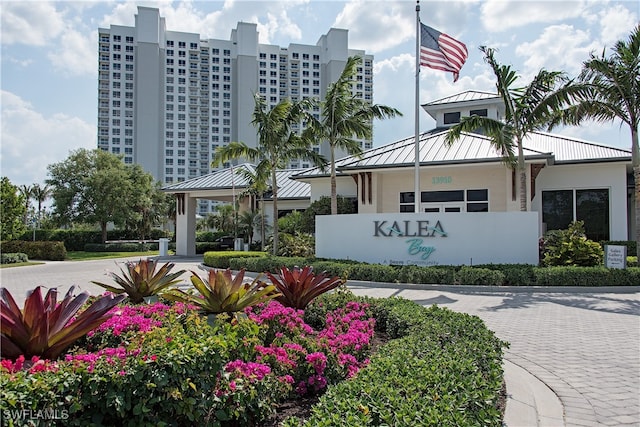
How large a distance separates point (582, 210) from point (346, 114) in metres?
11.9

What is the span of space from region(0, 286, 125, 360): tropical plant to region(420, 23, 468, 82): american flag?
14.7m

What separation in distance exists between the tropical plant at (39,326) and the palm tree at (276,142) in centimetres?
1696

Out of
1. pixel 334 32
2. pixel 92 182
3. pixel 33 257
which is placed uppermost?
pixel 334 32

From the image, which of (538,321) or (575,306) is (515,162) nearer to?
(575,306)

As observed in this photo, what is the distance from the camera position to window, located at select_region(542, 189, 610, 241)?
20.9 m

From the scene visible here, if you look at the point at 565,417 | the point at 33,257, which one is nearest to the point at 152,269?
the point at 565,417

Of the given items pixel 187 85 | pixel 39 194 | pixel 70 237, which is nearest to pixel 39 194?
pixel 39 194

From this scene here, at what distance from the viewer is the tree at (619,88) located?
49.2ft

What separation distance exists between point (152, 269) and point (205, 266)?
15682 millimetres

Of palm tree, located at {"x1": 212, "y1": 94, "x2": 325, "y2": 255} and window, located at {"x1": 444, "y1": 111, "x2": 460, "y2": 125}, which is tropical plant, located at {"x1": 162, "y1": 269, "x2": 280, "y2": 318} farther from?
window, located at {"x1": 444, "y1": 111, "x2": 460, "y2": 125}

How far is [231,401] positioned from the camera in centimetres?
352

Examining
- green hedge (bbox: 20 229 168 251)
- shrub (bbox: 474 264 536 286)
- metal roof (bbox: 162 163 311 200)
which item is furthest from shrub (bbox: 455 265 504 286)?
green hedge (bbox: 20 229 168 251)

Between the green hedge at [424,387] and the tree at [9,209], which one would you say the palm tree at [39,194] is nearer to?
the tree at [9,209]

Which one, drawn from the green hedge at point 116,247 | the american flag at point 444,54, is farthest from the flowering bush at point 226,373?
the green hedge at point 116,247
